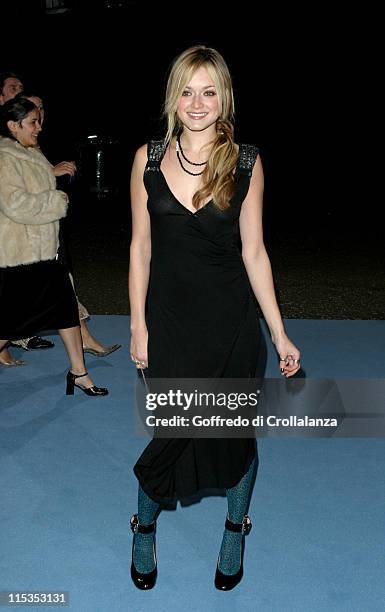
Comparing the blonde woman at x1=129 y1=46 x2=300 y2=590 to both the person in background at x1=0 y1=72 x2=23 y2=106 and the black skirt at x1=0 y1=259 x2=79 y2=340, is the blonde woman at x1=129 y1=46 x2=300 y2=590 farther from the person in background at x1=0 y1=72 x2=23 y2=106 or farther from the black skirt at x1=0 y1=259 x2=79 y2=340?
the person in background at x1=0 y1=72 x2=23 y2=106

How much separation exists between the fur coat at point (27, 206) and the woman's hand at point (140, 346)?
1.72 metres

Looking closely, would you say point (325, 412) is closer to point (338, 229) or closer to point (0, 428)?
point (0, 428)

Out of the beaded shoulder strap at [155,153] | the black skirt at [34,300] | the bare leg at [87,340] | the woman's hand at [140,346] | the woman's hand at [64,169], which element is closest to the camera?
the beaded shoulder strap at [155,153]

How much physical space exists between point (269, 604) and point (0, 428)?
1.92m

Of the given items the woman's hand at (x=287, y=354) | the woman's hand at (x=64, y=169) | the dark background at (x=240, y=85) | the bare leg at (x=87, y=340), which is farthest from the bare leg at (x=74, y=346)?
the dark background at (x=240, y=85)

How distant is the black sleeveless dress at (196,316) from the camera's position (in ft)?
8.18

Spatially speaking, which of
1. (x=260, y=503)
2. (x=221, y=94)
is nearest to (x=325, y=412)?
(x=260, y=503)

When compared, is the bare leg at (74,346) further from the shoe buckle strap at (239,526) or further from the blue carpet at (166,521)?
the shoe buckle strap at (239,526)

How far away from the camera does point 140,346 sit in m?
2.70

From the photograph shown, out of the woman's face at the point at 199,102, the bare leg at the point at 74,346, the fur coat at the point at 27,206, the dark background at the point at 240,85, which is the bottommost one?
the dark background at the point at 240,85

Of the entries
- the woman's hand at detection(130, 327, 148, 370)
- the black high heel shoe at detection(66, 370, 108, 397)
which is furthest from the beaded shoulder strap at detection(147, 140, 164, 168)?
the black high heel shoe at detection(66, 370, 108, 397)

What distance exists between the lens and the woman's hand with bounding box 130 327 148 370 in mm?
A: 2688

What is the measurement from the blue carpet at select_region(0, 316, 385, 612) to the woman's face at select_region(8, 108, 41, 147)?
1.41 metres

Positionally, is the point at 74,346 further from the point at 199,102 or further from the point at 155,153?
the point at 199,102
